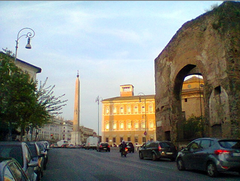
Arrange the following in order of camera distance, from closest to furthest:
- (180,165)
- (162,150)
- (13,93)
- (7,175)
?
(7,175) → (180,165) → (13,93) → (162,150)

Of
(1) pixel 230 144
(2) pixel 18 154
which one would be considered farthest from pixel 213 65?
(2) pixel 18 154

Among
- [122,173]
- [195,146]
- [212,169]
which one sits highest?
[195,146]

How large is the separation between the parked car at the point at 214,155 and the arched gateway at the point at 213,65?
6939 mm

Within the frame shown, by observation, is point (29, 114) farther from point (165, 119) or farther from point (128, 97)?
point (128, 97)

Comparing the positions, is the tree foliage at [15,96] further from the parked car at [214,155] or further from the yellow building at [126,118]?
the yellow building at [126,118]

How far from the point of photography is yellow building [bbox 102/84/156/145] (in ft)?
257

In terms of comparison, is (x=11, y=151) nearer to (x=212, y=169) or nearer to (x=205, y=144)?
(x=212, y=169)

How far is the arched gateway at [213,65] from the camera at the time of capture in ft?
58.8

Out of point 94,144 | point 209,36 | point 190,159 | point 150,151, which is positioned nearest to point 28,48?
point 150,151

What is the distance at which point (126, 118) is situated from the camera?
80.3 metres

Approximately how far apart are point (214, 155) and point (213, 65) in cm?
1118

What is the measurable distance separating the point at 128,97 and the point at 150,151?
61.1m

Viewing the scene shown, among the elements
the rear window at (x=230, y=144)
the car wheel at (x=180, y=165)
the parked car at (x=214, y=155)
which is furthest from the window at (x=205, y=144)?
the car wheel at (x=180, y=165)

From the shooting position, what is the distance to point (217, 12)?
1973 centimetres
